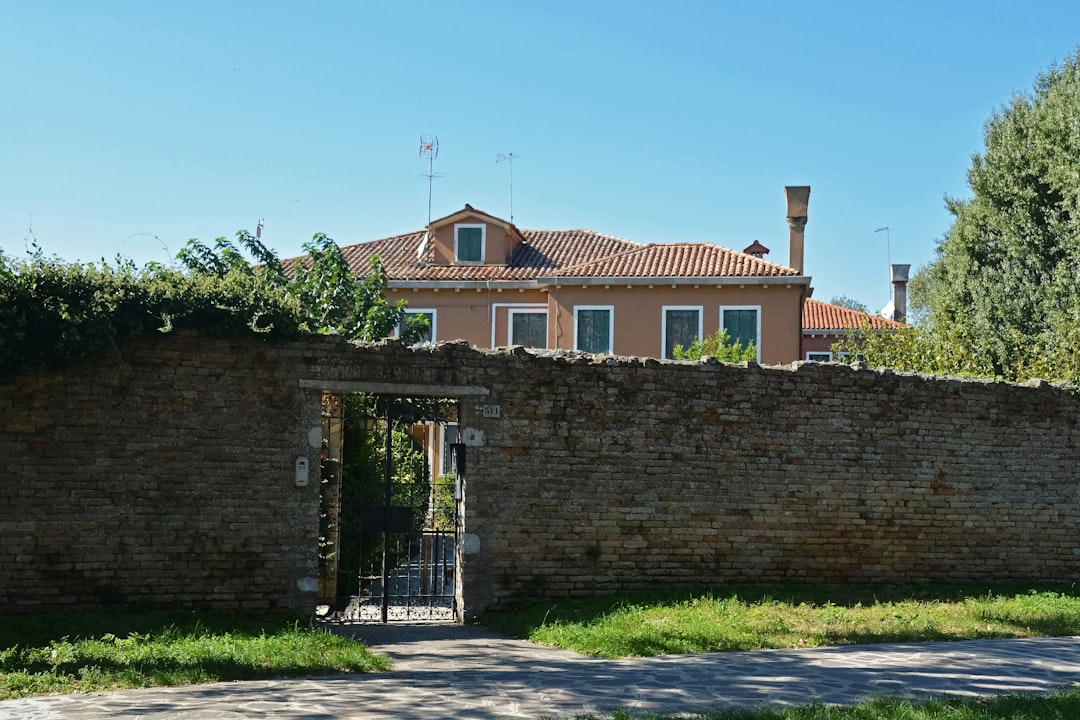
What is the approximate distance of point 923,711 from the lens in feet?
24.6

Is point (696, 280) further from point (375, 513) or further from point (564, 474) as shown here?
point (375, 513)

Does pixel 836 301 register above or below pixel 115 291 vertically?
above

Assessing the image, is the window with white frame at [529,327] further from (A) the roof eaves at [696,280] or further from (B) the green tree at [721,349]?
(B) the green tree at [721,349]

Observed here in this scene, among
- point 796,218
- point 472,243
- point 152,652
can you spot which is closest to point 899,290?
point 796,218

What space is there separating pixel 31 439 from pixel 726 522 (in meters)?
8.08

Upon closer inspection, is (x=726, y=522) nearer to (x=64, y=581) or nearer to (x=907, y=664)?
(x=907, y=664)

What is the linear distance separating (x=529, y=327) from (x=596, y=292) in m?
2.18

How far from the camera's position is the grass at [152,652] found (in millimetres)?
8680

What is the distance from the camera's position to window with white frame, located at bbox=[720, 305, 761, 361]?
29.1 m

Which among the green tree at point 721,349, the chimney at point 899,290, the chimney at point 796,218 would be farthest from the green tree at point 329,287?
the chimney at point 899,290

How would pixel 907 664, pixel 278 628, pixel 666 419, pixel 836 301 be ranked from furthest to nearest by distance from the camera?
pixel 836 301 → pixel 666 419 → pixel 278 628 → pixel 907 664

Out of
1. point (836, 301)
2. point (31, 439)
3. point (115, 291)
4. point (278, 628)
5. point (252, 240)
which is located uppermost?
point (836, 301)

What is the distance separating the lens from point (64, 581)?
1147cm

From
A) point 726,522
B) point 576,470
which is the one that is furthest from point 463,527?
point 726,522
